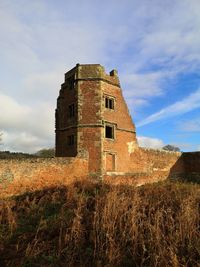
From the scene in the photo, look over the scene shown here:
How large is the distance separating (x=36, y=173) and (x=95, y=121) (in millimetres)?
6522

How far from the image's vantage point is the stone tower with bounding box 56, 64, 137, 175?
2081 centimetres

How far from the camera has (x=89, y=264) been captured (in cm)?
533

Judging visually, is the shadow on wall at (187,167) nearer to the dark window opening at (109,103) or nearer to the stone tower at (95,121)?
the stone tower at (95,121)

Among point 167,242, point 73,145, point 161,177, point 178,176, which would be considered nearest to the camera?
point 167,242

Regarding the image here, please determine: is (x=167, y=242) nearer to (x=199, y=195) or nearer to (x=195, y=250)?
(x=195, y=250)

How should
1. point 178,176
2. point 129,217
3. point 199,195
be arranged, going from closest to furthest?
point 129,217
point 199,195
point 178,176

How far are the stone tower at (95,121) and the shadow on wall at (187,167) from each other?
8091mm

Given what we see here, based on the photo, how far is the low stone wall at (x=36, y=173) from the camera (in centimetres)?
1533

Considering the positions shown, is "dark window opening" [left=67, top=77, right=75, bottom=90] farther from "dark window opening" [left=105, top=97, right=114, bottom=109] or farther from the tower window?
"dark window opening" [left=105, top=97, right=114, bottom=109]

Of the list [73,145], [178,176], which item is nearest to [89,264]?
[73,145]

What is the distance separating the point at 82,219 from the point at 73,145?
14650 mm

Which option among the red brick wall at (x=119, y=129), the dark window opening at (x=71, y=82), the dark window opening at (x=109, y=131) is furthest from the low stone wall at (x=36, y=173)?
the dark window opening at (x=71, y=82)

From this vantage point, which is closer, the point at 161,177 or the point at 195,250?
the point at 195,250

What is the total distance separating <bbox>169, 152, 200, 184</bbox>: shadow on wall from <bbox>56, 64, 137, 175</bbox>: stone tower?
8091 mm
